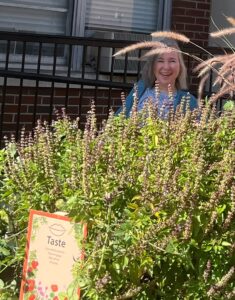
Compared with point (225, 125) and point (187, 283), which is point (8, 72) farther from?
point (187, 283)

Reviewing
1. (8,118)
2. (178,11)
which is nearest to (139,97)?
(8,118)

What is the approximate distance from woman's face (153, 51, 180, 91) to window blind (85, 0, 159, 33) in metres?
2.56

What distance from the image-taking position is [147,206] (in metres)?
2.89

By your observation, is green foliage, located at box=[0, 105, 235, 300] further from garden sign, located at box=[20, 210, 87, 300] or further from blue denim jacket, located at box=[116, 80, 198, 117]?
blue denim jacket, located at box=[116, 80, 198, 117]

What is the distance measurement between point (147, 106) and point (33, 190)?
0.63m

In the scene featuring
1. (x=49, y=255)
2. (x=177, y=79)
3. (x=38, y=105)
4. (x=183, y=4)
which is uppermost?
(x=183, y=4)

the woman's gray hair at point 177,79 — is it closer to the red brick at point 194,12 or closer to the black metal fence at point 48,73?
the black metal fence at point 48,73

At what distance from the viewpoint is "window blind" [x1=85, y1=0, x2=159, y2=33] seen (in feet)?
26.9

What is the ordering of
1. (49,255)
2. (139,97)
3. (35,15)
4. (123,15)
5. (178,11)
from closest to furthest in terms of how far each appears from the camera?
(49,255)
(139,97)
(35,15)
(123,15)
(178,11)

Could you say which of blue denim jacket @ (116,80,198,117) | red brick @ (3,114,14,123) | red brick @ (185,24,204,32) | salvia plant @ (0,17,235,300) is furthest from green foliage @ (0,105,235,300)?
red brick @ (185,24,204,32)

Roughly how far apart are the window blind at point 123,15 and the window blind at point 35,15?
0.27m

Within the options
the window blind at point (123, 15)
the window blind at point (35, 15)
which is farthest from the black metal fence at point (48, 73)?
the window blind at point (123, 15)

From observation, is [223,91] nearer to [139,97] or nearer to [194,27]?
[139,97]

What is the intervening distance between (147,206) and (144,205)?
1 cm
